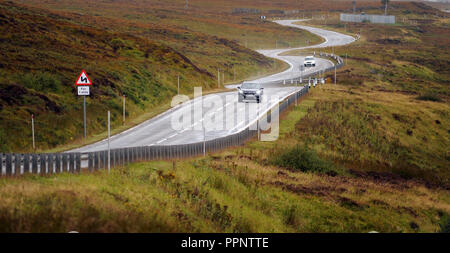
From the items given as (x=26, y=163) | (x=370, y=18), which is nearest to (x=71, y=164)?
(x=26, y=163)

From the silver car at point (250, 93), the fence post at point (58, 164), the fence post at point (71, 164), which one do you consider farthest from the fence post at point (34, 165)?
the silver car at point (250, 93)

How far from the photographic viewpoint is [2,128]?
2803cm

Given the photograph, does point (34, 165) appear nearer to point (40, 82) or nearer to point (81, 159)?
point (81, 159)

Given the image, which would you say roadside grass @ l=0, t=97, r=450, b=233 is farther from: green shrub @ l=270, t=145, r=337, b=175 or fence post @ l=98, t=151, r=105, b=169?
green shrub @ l=270, t=145, r=337, b=175

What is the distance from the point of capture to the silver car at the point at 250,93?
42.9 metres

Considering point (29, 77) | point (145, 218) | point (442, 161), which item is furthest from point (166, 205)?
point (442, 161)

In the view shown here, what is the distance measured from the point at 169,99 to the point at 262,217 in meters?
27.6

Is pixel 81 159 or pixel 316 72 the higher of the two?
pixel 81 159

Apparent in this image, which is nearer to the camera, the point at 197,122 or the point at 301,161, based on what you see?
the point at 301,161

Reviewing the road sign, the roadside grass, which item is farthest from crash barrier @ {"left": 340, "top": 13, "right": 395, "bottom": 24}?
the road sign

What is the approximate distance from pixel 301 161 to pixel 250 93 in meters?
15.3

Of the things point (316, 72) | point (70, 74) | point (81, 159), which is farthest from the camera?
point (316, 72)

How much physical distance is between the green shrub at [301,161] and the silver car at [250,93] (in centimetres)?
1425

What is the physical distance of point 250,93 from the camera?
4294 centimetres
